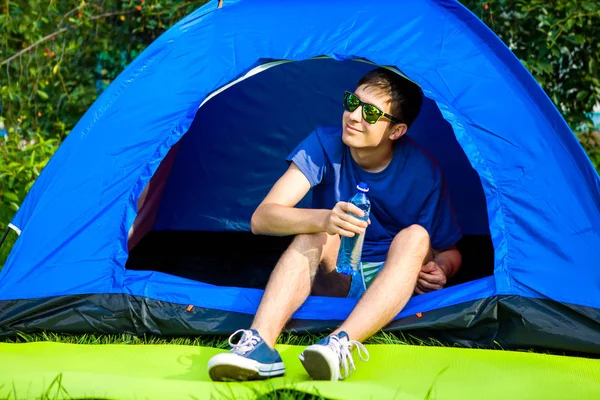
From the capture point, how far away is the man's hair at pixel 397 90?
2871 mm

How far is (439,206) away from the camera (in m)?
2.98

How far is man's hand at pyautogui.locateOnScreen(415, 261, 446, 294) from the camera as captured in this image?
2.87m

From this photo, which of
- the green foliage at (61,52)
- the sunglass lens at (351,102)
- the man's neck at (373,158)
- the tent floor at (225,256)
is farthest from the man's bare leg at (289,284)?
the green foliage at (61,52)

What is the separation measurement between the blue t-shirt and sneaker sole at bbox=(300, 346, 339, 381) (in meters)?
0.77

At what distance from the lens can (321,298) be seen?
9.21 ft

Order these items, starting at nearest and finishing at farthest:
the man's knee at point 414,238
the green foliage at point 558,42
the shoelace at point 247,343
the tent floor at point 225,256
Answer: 1. the shoelace at point 247,343
2. the man's knee at point 414,238
3. the tent floor at point 225,256
4. the green foliage at point 558,42

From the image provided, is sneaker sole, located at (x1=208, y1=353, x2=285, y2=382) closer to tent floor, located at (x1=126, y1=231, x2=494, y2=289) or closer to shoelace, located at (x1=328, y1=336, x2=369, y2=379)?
shoelace, located at (x1=328, y1=336, x2=369, y2=379)

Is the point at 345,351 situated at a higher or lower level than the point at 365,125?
lower

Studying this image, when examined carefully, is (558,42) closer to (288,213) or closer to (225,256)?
(225,256)

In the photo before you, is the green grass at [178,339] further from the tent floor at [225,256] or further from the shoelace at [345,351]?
the tent floor at [225,256]

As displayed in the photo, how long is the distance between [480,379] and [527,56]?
247 cm

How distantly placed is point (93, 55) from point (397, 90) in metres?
2.85

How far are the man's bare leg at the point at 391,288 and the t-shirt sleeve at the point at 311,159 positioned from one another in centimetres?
40

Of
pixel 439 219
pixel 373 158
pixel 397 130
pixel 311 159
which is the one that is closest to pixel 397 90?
pixel 397 130
